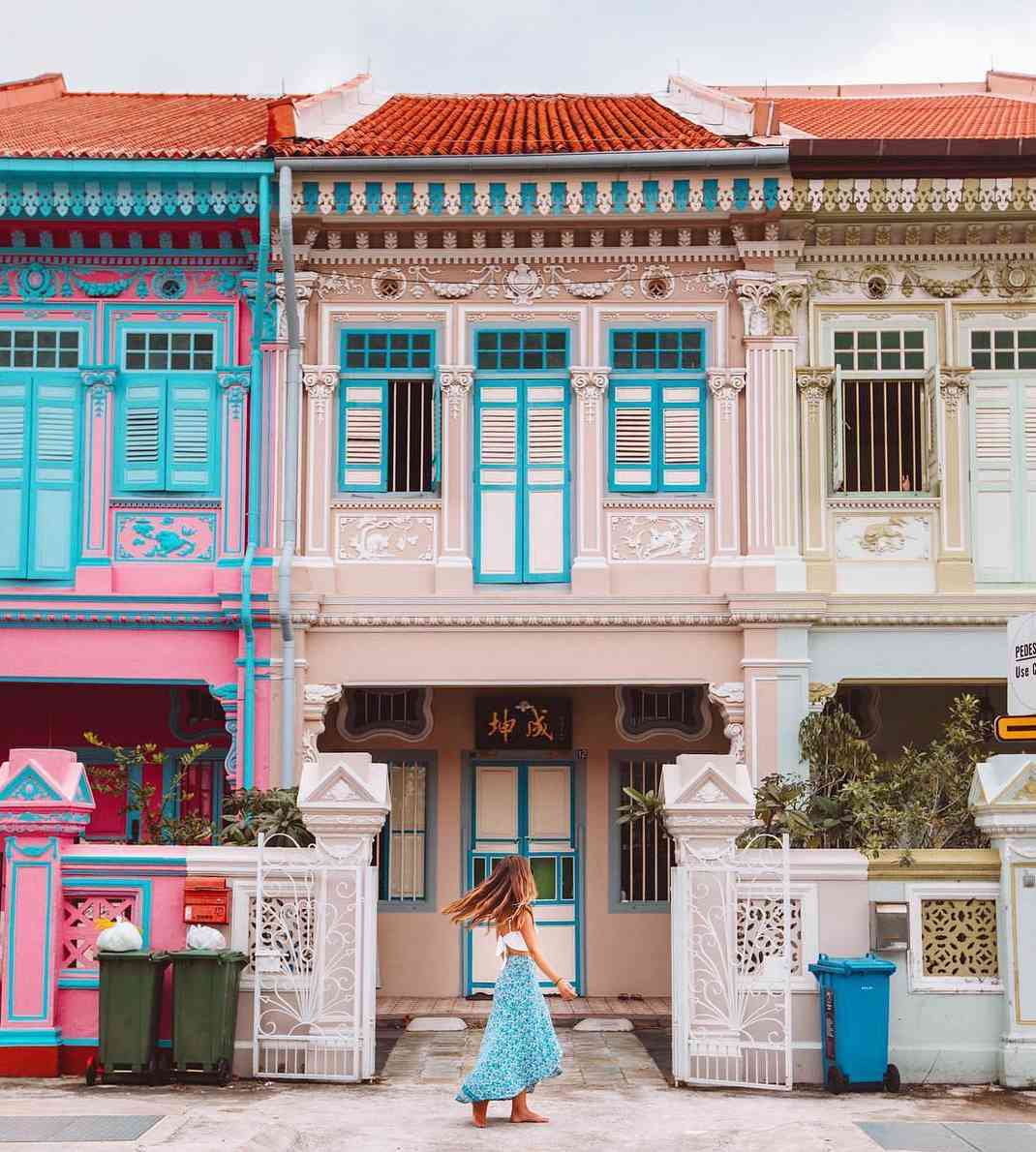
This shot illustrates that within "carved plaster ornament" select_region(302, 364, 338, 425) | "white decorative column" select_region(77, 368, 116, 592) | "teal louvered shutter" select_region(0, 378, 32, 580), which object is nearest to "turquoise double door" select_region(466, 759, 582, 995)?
"carved plaster ornament" select_region(302, 364, 338, 425)

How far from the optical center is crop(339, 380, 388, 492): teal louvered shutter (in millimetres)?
15242

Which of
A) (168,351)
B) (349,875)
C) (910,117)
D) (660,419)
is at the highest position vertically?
(910,117)

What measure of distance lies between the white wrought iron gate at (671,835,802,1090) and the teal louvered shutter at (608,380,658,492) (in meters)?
4.89

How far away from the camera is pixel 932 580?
15047mm

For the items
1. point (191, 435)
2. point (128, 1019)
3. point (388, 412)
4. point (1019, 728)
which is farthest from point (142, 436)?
point (1019, 728)

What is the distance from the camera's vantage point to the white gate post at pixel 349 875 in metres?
11.0

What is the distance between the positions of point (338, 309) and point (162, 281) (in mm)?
1596

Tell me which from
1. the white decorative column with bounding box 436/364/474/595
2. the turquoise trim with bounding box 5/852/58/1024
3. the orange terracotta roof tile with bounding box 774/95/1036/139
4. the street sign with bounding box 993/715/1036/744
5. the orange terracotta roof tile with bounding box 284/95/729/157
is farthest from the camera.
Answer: the orange terracotta roof tile with bounding box 774/95/1036/139

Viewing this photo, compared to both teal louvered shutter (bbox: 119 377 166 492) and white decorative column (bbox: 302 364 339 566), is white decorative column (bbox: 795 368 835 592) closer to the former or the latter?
white decorative column (bbox: 302 364 339 566)

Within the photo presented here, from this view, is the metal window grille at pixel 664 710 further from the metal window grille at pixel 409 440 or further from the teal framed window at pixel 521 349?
the teal framed window at pixel 521 349

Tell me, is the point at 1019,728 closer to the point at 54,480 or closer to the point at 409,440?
the point at 409,440

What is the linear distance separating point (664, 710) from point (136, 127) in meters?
8.15

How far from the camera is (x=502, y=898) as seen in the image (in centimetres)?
989

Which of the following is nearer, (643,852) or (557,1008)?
(557,1008)
